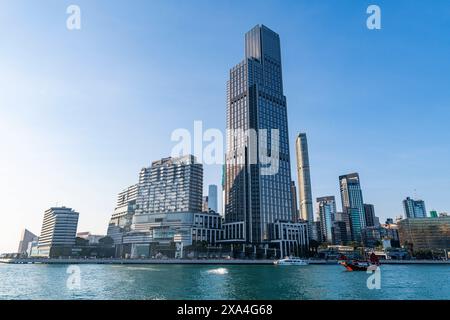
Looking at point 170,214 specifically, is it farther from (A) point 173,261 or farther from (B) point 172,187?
(A) point 173,261

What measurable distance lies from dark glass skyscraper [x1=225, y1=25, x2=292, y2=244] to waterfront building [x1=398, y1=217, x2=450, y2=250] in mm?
65133

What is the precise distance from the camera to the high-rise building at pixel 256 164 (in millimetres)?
165875

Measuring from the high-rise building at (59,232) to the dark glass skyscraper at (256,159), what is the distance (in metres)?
86.7

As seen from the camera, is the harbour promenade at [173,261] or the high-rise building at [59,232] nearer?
the harbour promenade at [173,261]

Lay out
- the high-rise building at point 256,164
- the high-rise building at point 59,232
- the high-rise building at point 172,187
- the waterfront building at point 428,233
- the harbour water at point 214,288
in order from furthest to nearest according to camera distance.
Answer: the high-rise building at point 172,187
the high-rise building at point 59,232
the high-rise building at point 256,164
the waterfront building at point 428,233
the harbour water at point 214,288

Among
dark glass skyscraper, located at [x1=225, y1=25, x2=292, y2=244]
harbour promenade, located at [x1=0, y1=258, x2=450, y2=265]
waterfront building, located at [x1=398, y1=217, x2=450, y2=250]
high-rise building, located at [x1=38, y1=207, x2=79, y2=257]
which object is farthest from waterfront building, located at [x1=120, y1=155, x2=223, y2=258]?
waterfront building, located at [x1=398, y1=217, x2=450, y2=250]

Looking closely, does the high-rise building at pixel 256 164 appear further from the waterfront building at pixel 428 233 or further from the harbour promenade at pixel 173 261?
the waterfront building at pixel 428 233

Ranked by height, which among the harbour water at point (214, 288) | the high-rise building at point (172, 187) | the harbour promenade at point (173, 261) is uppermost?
the high-rise building at point (172, 187)

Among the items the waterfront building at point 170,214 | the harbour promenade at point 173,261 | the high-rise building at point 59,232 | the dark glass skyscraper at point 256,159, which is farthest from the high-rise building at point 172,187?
the harbour promenade at point 173,261

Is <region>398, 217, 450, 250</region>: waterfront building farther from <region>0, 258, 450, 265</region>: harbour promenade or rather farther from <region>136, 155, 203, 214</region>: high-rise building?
<region>136, 155, 203, 214</region>: high-rise building

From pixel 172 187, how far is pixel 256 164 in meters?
51.3

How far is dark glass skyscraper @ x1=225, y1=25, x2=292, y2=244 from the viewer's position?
6555 inches

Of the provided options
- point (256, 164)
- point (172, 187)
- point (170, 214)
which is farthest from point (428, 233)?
point (172, 187)
